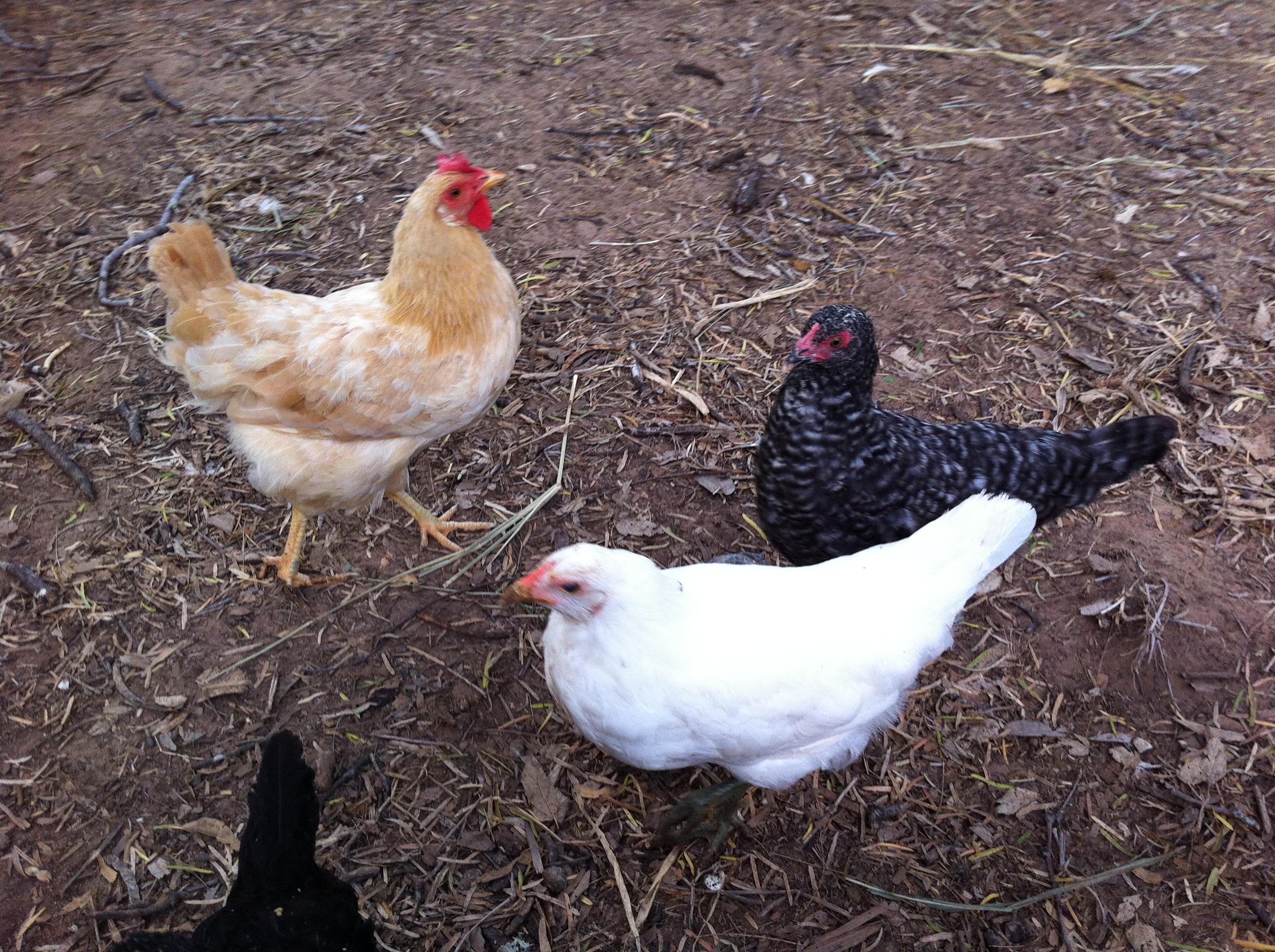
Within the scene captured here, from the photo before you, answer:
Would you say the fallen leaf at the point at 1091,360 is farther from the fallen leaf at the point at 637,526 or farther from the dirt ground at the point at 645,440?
the fallen leaf at the point at 637,526

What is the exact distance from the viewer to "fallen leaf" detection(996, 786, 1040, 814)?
2.49 meters

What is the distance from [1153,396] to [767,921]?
9.64ft

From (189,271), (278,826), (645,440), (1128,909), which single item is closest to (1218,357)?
(1128,909)

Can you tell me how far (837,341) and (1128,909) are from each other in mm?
2000

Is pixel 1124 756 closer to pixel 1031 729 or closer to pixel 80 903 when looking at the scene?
pixel 1031 729

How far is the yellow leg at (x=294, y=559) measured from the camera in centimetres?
297

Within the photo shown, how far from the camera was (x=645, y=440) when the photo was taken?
3.46 metres

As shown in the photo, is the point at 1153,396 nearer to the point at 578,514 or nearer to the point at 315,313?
the point at 578,514

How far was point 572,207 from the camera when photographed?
172 inches

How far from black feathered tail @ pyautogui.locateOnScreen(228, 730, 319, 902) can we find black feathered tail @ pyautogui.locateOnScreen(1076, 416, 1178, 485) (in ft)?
8.51

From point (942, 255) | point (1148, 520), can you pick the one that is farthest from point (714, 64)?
point (1148, 520)

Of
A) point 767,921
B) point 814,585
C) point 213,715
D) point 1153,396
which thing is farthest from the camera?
point 1153,396

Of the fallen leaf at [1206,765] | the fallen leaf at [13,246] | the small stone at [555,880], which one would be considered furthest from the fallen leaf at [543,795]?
the fallen leaf at [13,246]

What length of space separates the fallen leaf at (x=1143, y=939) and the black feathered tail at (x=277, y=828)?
7.96 ft
